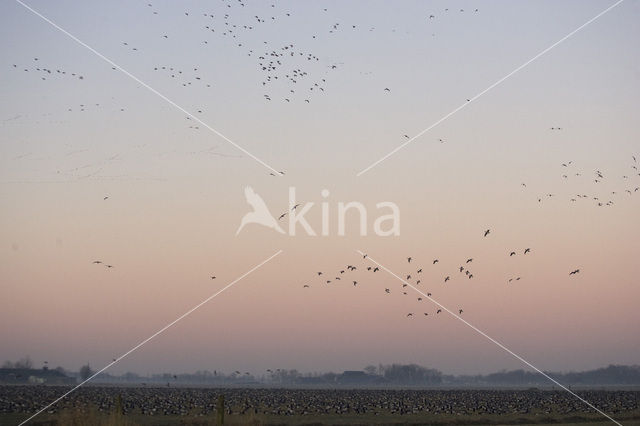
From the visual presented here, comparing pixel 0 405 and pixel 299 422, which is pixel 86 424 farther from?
pixel 0 405

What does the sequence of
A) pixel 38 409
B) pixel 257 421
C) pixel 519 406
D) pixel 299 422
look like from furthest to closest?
pixel 519 406 → pixel 38 409 → pixel 299 422 → pixel 257 421

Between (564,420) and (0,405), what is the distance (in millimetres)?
44823

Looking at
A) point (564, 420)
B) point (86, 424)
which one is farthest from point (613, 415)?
point (86, 424)

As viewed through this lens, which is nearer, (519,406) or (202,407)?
(202,407)

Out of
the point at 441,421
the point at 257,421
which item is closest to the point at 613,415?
the point at 441,421

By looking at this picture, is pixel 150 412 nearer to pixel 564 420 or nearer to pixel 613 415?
pixel 564 420

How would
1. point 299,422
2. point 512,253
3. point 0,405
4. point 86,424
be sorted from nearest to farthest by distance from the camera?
point 86,424 < point 512,253 < point 299,422 < point 0,405

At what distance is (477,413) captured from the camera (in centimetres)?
6744

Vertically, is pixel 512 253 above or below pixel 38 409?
above

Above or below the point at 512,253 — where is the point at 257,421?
below

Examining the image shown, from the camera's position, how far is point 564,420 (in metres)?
61.3

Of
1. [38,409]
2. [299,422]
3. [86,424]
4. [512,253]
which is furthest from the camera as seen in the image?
[38,409]

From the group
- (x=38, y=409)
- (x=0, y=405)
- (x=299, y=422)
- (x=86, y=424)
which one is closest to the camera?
(x=86, y=424)

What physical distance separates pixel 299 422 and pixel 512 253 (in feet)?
61.7
